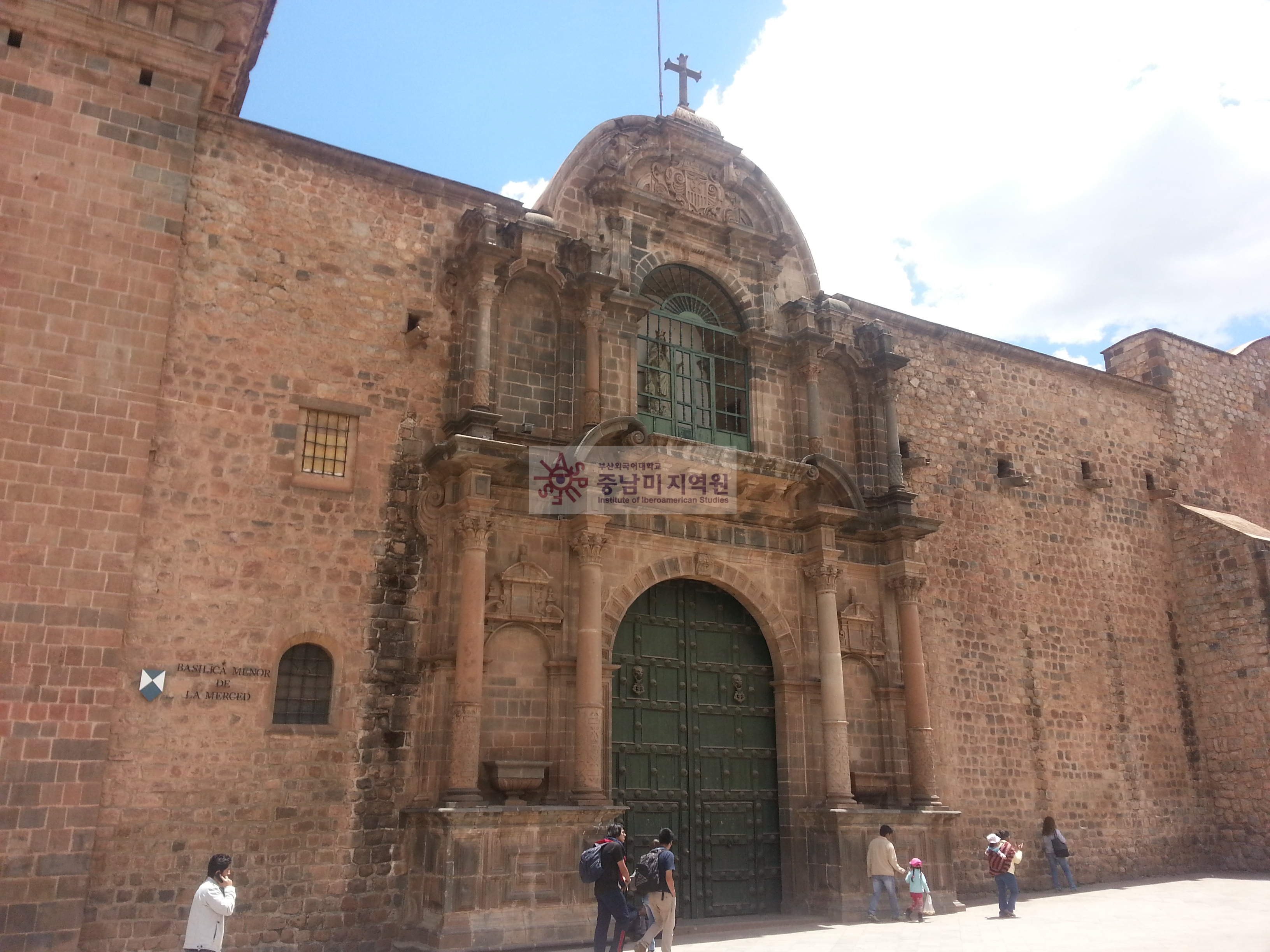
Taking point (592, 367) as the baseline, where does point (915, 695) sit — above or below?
below

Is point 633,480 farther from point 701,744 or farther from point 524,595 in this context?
point 701,744

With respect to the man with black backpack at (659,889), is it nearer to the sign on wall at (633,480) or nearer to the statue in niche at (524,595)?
the statue in niche at (524,595)

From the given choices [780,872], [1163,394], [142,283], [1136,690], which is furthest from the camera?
[1163,394]

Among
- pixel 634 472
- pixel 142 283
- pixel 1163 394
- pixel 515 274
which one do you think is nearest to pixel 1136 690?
pixel 1163 394

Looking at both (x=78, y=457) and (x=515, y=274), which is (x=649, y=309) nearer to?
(x=515, y=274)

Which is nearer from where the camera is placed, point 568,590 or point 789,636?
point 568,590

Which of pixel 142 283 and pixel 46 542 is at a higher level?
pixel 142 283

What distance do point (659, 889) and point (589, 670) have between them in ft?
9.23

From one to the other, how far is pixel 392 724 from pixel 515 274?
521 cm

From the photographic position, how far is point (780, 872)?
39.5ft

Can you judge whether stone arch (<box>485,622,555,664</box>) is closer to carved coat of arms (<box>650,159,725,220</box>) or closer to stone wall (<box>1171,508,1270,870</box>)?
carved coat of arms (<box>650,159,725,220</box>)

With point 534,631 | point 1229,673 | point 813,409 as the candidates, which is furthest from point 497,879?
point 1229,673

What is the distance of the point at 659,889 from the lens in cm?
826

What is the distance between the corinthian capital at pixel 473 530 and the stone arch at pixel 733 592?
1.79 m
